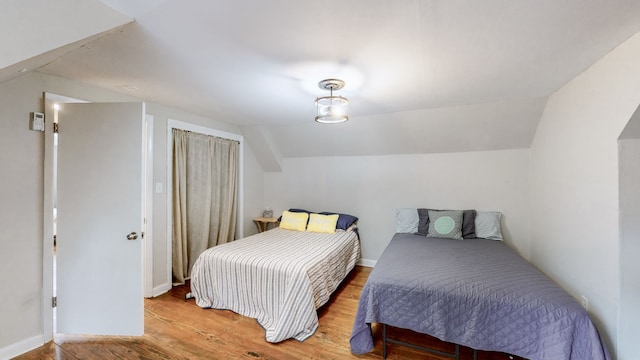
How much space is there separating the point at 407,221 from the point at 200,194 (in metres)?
2.88

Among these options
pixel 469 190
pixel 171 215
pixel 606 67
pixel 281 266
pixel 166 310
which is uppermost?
pixel 606 67

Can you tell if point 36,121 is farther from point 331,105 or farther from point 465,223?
point 465,223

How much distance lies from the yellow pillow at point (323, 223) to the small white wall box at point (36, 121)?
2991mm

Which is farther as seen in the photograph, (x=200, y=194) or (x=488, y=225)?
(x=200, y=194)

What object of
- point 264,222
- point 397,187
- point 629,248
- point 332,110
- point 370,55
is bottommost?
point 264,222

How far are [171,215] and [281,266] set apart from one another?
1675 mm

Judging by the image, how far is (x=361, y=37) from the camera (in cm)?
150

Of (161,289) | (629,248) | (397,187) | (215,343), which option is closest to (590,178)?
(629,248)

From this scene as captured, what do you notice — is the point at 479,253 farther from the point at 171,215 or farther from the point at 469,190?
the point at 171,215

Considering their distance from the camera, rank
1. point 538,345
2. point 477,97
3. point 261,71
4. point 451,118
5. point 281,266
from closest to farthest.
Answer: point 538,345 < point 261,71 < point 281,266 < point 477,97 < point 451,118

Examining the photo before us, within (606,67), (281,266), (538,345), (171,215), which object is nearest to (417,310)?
(538,345)

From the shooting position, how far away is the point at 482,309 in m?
1.73

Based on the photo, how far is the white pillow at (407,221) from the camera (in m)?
3.56

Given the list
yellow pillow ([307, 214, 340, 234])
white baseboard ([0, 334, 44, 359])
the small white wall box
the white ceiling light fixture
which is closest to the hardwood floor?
white baseboard ([0, 334, 44, 359])
